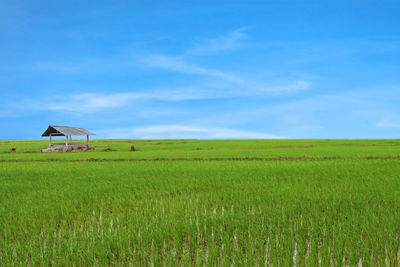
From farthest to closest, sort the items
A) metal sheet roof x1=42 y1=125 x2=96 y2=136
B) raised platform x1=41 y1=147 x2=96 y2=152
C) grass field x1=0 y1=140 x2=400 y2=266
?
metal sheet roof x1=42 y1=125 x2=96 y2=136, raised platform x1=41 y1=147 x2=96 y2=152, grass field x1=0 y1=140 x2=400 y2=266

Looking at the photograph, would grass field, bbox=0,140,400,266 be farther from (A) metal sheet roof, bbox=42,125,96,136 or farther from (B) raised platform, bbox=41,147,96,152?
(A) metal sheet roof, bbox=42,125,96,136

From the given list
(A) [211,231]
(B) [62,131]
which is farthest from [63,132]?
(A) [211,231]

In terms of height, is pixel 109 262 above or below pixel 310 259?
below

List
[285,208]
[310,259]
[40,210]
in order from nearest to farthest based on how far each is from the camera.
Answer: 1. [310,259]
2. [285,208]
3. [40,210]

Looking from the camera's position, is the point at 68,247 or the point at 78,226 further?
the point at 78,226

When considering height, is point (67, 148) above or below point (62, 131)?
below

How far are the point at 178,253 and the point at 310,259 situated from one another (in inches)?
50.5

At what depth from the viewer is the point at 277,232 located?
3213mm

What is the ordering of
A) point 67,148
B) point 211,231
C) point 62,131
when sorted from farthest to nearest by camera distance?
point 62,131 → point 67,148 → point 211,231

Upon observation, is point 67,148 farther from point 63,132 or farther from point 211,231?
point 211,231

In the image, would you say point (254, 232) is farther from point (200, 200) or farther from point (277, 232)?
point (200, 200)

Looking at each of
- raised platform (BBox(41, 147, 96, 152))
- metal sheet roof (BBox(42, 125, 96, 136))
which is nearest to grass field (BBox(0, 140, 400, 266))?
raised platform (BBox(41, 147, 96, 152))

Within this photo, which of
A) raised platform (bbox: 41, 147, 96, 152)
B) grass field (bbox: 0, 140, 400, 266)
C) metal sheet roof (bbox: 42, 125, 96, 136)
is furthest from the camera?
metal sheet roof (bbox: 42, 125, 96, 136)

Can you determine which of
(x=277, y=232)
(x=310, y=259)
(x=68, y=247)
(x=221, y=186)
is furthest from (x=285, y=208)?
(x=68, y=247)
